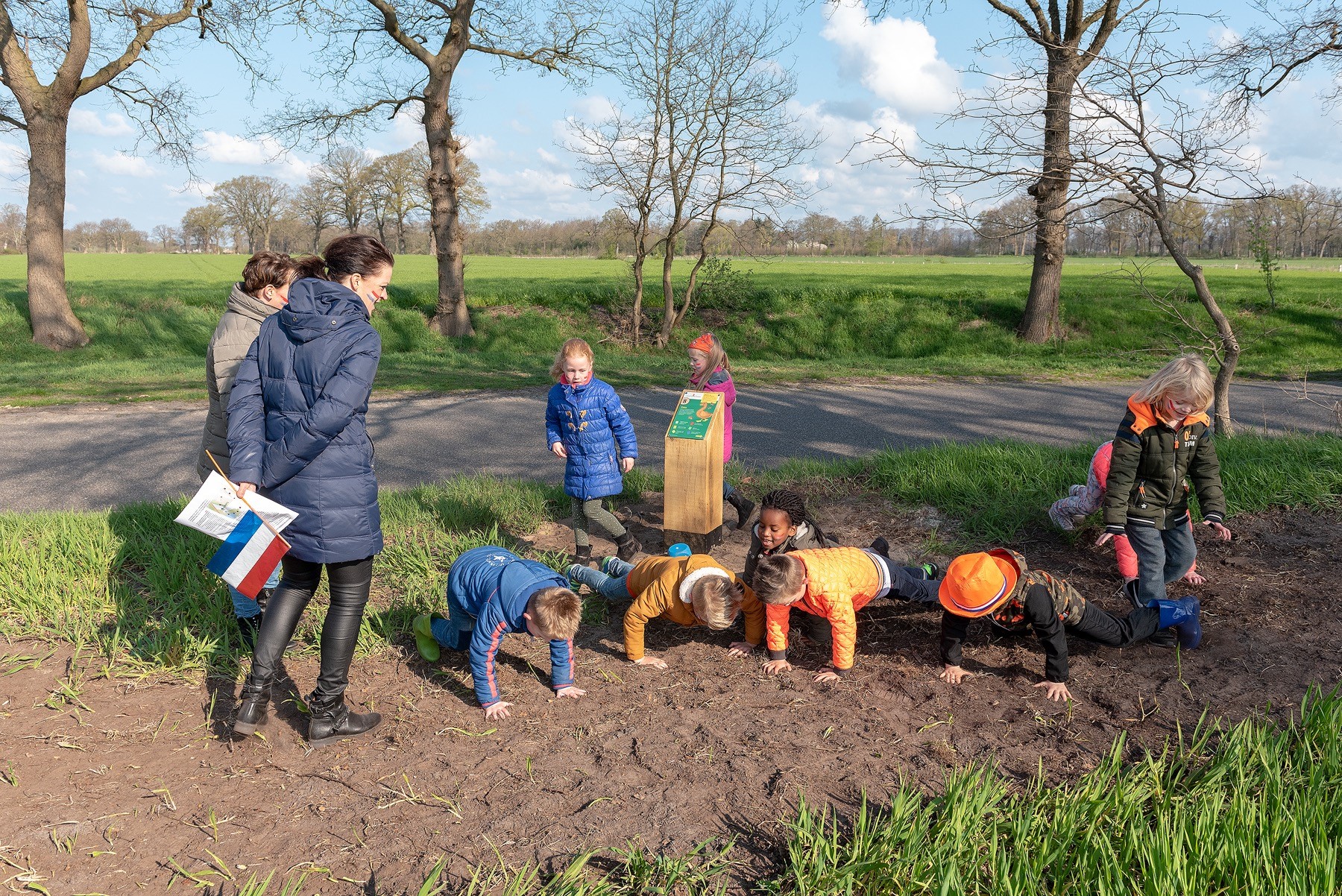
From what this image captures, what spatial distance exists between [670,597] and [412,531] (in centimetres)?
244

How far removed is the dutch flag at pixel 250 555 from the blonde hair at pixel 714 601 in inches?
67.7

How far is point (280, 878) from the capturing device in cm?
275

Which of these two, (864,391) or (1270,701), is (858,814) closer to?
(1270,701)

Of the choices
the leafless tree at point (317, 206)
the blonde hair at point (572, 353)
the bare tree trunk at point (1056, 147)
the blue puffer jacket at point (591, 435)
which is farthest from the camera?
the leafless tree at point (317, 206)

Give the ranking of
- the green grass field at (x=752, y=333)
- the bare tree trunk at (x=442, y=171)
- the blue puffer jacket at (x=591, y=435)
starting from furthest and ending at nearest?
1. the bare tree trunk at (x=442, y=171)
2. the green grass field at (x=752, y=333)
3. the blue puffer jacket at (x=591, y=435)

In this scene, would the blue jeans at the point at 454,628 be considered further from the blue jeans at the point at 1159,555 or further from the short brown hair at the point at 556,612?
the blue jeans at the point at 1159,555

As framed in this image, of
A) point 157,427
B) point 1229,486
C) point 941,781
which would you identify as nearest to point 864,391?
point 1229,486

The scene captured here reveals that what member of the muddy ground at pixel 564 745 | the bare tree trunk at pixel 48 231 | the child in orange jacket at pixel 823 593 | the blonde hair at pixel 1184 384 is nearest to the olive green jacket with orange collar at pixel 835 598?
the child in orange jacket at pixel 823 593

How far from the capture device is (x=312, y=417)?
3166 mm

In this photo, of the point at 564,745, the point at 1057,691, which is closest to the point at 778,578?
the point at 564,745

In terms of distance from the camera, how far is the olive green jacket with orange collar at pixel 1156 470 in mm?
4496

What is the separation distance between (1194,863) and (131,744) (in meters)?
3.91

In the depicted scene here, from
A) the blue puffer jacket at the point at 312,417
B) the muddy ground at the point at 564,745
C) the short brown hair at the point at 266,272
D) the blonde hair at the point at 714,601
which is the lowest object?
the muddy ground at the point at 564,745

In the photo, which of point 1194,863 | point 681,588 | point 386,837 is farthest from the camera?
point 681,588
